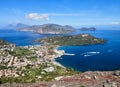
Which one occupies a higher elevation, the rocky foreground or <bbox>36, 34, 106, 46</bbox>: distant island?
the rocky foreground

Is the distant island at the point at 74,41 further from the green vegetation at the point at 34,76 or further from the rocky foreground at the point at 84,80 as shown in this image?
the rocky foreground at the point at 84,80

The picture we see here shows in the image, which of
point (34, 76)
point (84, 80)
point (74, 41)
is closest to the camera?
point (84, 80)

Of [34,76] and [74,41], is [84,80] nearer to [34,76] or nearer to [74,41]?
[34,76]

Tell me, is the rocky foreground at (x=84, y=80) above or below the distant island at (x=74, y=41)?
above

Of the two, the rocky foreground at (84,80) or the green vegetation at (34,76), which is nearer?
the rocky foreground at (84,80)

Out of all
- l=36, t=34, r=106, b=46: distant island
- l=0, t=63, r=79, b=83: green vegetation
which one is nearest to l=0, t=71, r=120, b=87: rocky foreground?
l=0, t=63, r=79, b=83: green vegetation

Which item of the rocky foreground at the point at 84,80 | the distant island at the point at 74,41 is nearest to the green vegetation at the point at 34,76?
the rocky foreground at the point at 84,80

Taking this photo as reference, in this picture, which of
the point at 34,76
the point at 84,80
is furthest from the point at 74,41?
the point at 84,80

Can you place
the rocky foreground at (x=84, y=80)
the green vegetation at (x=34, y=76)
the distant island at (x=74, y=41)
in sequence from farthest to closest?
1. the distant island at (x=74, y=41)
2. the green vegetation at (x=34, y=76)
3. the rocky foreground at (x=84, y=80)

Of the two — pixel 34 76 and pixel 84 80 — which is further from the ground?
pixel 84 80

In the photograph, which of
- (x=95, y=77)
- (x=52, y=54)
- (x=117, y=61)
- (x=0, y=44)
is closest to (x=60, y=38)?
(x=0, y=44)

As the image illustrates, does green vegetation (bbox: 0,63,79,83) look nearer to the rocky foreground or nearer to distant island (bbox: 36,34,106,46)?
the rocky foreground

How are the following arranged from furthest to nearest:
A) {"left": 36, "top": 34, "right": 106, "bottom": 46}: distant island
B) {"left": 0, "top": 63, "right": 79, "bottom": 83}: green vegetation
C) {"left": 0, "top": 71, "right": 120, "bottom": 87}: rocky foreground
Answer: {"left": 36, "top": 34, "right": 106, "bottom": 46}: distant island
{"left": 0, "top": 63, "right": 79, "bottom": 83}: green vegetation
{"left": 0, "top": 71, "right": 120, "bottom": 87}: rocky foreground
